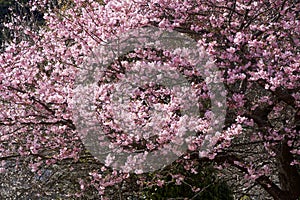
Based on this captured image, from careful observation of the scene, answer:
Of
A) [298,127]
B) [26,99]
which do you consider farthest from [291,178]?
[26,99]

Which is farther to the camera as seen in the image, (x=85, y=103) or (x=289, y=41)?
(x=289, y=41)

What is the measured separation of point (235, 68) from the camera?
15.1ft

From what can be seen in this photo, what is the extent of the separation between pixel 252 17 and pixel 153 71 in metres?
1.21

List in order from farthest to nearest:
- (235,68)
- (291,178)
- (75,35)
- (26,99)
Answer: (291,178) → (75,35) → (26,99) → (235,68)

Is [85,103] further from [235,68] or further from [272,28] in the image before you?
[272,28]

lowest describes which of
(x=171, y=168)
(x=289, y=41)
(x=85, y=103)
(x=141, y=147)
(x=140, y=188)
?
(x=140, y=188)

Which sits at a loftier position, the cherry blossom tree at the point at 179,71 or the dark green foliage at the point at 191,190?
the cherry blossom tree at the point at 179,71

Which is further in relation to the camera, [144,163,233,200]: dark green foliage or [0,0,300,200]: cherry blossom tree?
[144,163,233,200]: dark green foliage

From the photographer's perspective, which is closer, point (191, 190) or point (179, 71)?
point (179, 71)

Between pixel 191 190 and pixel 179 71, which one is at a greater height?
pixel 179 71


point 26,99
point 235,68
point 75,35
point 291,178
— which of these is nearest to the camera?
point 235,68

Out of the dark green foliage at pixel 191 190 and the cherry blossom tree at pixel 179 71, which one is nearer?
the cherry blossom tree at pixel 179 71

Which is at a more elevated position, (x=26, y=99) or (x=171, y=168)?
(x=26, y=99)

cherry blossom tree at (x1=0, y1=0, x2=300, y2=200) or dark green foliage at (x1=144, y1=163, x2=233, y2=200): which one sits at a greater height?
cherry blossom tree at (x1=0, y1=0, x2=300, y2=200)
